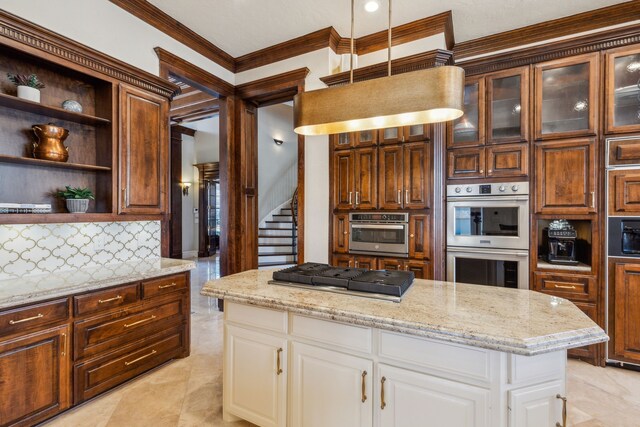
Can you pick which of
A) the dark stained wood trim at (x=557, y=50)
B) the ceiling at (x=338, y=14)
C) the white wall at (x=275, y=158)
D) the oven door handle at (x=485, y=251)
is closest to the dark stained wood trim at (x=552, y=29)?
the ceiling at (x=338, y=14)

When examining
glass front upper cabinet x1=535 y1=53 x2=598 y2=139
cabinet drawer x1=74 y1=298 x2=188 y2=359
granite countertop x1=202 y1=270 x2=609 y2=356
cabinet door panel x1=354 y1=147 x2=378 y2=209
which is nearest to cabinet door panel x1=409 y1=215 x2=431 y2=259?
cabinet door panel x1=354 y1=147 x2=378 y2=209

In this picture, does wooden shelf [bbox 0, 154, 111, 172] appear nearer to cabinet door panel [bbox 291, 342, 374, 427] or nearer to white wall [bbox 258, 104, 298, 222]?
cabinet door panel [bbox 291, 342, 374, 427]

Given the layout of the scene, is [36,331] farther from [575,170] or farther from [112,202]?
[575,170]

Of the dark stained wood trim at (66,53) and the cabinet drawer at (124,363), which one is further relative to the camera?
the cabinet drawer at (124,363)

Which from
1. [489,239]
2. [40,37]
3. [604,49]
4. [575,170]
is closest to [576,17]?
[604,49]

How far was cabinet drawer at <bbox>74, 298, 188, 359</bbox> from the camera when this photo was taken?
216 cm

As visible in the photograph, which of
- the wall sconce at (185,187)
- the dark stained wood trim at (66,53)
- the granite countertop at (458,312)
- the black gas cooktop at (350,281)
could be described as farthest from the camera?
the wall sconce at (185,187)

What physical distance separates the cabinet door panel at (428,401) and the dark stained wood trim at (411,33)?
3075 millimetres

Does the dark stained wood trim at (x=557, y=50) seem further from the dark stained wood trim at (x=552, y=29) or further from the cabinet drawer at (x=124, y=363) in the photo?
the cabinet drawer at (x=124, y=363)

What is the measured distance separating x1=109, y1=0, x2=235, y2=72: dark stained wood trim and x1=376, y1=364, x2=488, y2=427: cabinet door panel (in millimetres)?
3440

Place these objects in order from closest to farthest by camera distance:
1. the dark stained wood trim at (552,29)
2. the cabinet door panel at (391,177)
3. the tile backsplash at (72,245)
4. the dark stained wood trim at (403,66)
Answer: the tile backsplash at (72,245), the dark stained wood trim at (552,29), the dark stained wood trim at (403,66), the cabinet door panel at (391,177)

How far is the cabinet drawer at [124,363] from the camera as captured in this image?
7.12 ft

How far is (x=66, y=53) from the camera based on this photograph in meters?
2.27

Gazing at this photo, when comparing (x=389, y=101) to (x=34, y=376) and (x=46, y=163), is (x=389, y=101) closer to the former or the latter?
(x=46, y=163)
